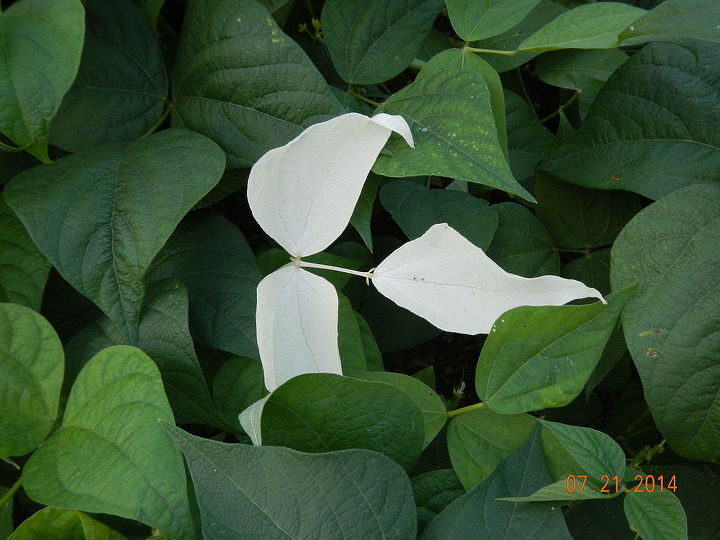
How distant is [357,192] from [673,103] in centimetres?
31

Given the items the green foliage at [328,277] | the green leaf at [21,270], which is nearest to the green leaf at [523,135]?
the green foliage at [328,277]

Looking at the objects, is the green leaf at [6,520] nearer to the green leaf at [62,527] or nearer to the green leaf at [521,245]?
the green leaf at [62,527]

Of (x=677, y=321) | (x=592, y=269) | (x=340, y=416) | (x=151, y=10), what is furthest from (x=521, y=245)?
(x=151, y=10)

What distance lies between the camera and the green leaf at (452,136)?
0.48 metres

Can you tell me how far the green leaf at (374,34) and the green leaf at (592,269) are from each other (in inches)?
10.0

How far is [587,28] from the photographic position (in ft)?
1.83

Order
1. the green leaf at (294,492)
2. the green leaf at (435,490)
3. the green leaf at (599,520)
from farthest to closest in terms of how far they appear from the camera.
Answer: the green leaf at (599,520) < the green leaf at (435,490) < the green leaf at (294,492)

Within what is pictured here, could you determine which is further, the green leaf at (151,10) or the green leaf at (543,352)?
the green leaf at (151,10)

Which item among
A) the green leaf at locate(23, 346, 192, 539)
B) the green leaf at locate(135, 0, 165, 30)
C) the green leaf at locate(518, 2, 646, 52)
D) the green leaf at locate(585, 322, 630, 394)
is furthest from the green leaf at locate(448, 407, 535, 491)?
the green leaf at locate(135, 0, 165, 30)

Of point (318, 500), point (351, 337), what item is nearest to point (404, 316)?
point (351, 337)

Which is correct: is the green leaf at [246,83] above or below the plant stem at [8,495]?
above

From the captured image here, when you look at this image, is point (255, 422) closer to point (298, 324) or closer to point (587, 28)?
point (298, 324)

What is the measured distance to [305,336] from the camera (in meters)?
0.47

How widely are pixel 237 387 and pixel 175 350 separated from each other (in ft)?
0.19
